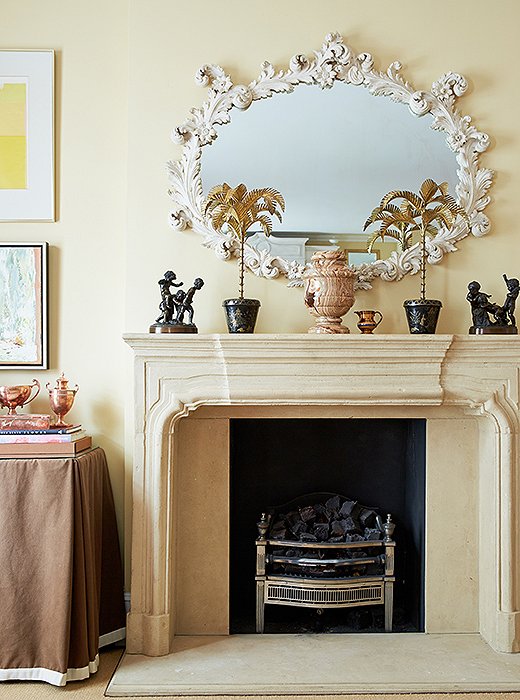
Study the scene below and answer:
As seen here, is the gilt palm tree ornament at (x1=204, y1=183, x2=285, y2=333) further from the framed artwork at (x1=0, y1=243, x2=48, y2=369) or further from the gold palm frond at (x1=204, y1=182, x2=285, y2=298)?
the framed artwork at (x1=0, y1=243, x2=48, y2=369)

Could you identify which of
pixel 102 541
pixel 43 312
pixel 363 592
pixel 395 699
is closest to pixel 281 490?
pixel 363 592

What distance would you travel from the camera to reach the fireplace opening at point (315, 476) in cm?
312

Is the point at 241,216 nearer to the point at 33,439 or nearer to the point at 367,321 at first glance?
the point at 367,321

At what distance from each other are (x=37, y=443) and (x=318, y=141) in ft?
5.11

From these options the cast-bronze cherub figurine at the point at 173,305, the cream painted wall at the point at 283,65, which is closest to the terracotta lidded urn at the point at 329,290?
the cream painted wall at the point at 283,65

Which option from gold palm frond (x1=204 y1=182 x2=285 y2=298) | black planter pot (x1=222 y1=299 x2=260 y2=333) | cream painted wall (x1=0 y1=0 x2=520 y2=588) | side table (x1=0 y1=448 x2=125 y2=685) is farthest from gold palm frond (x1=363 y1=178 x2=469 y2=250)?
side table (x1=0 y1=448 x2=125 y2=685)

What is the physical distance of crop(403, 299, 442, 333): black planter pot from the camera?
278 cm

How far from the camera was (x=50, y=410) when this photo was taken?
3111 mm

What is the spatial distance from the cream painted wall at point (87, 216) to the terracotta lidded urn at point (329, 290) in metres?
0.82

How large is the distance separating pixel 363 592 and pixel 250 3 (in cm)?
234

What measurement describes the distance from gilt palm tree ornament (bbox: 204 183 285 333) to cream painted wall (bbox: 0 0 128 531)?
0.44 metres

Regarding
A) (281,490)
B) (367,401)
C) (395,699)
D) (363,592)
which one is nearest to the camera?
(395,699)

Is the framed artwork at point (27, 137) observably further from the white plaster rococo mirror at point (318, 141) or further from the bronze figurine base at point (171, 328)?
the bronze figurine base at point (171, 328)

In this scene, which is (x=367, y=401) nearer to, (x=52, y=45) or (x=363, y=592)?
(x=363, y=592)
